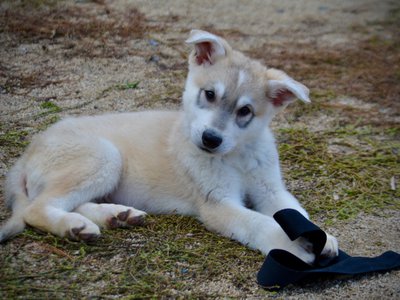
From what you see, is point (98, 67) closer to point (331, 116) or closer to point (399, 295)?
point (331, 116)

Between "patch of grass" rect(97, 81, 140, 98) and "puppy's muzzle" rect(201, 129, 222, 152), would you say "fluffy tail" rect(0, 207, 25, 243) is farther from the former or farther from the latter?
"patch of grass" rect(97, 81, 140, 98)

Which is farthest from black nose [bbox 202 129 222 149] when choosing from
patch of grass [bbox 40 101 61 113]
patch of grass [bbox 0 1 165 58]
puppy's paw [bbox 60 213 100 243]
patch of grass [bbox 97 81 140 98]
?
patch of grass [bbox 0 1 165 58]

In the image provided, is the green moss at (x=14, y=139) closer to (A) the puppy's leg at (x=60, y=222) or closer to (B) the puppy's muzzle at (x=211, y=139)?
(A) the puppy's leg at (x=60, y=222)

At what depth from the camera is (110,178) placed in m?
4.13

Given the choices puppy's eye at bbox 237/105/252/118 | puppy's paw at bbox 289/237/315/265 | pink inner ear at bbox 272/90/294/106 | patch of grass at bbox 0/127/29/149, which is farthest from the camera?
patch of grass at bbox 0/127/29/149

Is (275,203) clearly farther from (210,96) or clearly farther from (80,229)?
(80,229)

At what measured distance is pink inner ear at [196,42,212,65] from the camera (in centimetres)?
427

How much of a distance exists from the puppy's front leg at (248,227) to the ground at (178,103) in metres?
0.08

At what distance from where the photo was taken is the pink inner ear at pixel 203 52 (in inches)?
168

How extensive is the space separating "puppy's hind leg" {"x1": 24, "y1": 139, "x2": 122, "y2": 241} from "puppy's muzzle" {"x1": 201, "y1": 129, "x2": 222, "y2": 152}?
2.32 feet

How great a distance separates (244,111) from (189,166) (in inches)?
21.1

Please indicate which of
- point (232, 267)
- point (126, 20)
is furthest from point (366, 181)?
point (126, 20)

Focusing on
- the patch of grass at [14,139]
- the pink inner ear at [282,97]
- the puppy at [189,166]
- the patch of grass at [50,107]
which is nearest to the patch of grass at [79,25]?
the patch of grass at [50,107]

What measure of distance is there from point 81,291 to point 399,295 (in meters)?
1.67
